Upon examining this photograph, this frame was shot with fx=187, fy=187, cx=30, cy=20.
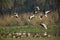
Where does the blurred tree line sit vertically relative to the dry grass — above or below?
above

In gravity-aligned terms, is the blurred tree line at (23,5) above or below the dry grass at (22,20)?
above

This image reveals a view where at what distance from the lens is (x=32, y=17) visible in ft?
7.58

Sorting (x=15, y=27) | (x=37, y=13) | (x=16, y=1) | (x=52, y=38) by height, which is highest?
(x=16, y=1)

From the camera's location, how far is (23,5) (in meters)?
2.33

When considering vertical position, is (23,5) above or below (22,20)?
above

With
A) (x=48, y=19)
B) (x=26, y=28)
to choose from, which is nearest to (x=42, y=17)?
(x=48, y=19)

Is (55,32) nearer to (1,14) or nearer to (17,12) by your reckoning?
(17,12)

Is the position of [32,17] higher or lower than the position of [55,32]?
higher

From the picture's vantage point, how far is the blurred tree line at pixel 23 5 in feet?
7.61

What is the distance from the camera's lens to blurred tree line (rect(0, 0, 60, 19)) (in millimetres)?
2320

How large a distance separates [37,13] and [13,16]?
0.30 metres

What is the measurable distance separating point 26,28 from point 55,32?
36 centimetres

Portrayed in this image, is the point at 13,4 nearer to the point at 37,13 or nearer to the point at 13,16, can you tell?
the point at 13,16

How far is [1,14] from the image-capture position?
2.32 m
